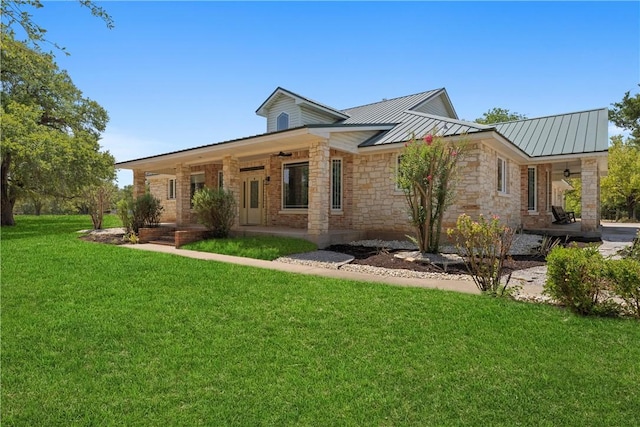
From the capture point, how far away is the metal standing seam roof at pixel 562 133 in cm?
1384

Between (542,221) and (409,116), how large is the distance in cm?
817

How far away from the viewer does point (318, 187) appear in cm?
1065

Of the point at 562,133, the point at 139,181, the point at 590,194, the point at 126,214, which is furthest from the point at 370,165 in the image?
the point at 139,181

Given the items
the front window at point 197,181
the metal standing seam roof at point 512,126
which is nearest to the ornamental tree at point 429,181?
the metal standing seam roof at point 512,126

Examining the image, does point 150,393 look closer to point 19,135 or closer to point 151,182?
point 19,135

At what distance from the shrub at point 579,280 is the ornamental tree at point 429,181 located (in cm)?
414

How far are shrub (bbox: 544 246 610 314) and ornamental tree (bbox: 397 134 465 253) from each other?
13.6 feet

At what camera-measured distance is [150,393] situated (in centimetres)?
293

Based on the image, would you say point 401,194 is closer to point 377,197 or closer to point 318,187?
point 377,197

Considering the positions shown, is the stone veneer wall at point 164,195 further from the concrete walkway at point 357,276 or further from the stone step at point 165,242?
the concrete walkway at point 357,276

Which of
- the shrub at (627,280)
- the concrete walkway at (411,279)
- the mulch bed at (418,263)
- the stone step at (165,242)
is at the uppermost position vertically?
the shrub at (627,280)

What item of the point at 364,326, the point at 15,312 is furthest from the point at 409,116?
the point at 15,312

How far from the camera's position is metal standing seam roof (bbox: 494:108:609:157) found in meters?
13.8

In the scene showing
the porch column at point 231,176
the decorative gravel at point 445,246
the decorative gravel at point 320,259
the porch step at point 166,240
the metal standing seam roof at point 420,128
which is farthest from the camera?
the porch column at point 231,176
